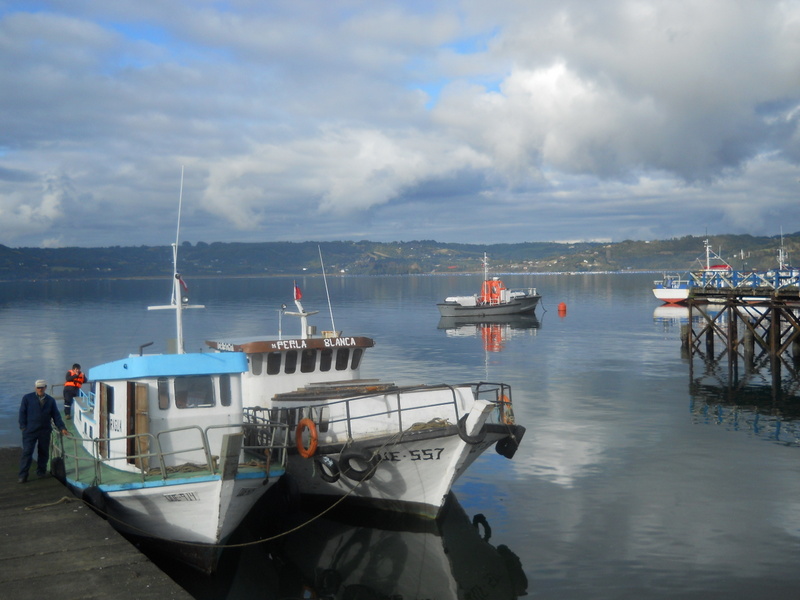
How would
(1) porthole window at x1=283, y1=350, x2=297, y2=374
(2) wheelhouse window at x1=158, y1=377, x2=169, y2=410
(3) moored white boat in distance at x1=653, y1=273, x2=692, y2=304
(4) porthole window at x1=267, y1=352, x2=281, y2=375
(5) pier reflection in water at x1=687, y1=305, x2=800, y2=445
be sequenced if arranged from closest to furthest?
(2) wheelhouse window at x1=158, y1=377, x2=169, y2=410, (4) porthole window at x1=267, y1=352, x2=281, y2=375, (1) porthole window at x1=283, y1=350, x2=297, y2=374, (5) pier reflection in water at x1=687, y1=305, x2=800, y2=445, (3) moored white boat in distance at x1=653, y1=273, x2=692, y2=304

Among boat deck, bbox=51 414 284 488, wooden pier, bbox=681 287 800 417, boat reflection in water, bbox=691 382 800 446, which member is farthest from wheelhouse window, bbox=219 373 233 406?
wooden pier, bbox=681 287 800 417

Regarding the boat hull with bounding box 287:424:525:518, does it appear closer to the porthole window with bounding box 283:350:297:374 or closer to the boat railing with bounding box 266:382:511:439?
the boat railing with bounding box 266:382:511:439

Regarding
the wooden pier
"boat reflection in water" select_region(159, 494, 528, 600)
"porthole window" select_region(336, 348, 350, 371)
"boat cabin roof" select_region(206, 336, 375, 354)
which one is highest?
"boat cabin roof" select_region(206, 336, 375, 354)

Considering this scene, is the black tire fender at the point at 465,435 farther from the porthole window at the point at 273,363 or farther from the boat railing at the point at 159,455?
the porthole window at the point at 273,363

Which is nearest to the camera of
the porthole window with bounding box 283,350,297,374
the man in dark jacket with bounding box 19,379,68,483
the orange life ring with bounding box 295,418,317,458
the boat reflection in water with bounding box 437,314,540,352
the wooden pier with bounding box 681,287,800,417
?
the man in dark jacket with bounding box 19,379,68,483

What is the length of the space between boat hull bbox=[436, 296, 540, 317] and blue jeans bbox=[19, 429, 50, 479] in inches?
2649

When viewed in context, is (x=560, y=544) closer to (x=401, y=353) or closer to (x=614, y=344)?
(x=401, y=353)

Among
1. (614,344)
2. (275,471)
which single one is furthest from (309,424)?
(614,344)

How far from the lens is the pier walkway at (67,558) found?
1080 centimetres

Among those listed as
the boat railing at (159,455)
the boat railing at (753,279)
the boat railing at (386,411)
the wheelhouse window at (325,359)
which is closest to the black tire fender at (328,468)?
the boat railing at (386,411)

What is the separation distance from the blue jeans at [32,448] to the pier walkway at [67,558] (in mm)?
1277

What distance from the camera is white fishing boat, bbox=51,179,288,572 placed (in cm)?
1424

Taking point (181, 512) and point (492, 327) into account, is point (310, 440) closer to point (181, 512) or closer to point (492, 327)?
point (181, 512)

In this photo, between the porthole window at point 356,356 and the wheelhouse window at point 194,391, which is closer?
the wheelhouse window at point 194,391
